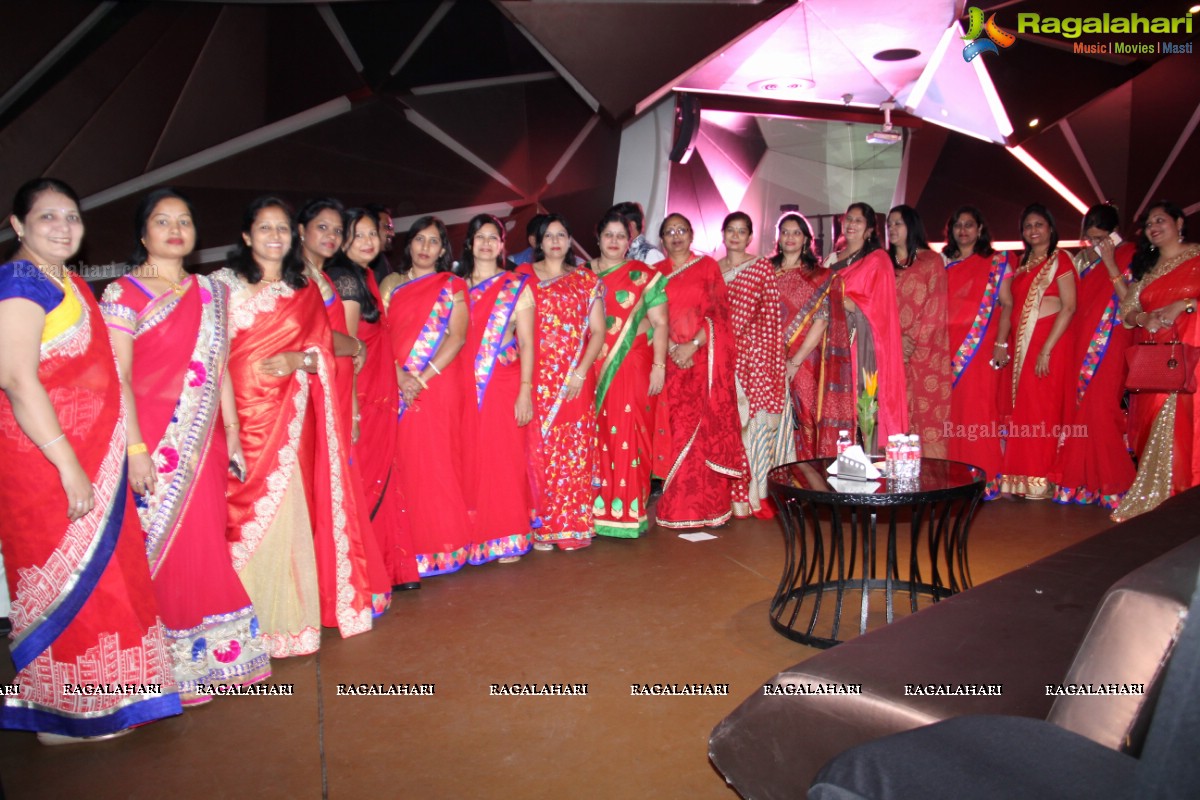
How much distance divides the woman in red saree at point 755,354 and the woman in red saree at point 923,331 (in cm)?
90

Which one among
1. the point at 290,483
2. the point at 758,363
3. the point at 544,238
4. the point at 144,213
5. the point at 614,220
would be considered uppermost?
the point at 614,220

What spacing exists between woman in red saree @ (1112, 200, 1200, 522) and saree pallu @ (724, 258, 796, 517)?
75.7 inches

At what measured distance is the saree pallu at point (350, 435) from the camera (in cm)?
321

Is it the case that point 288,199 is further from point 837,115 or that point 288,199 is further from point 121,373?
point 837,115

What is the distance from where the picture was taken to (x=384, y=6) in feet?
17.7

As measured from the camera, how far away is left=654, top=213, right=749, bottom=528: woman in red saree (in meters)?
4.64

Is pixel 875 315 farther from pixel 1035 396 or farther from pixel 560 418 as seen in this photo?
pixel 560 418

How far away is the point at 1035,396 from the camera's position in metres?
5.27

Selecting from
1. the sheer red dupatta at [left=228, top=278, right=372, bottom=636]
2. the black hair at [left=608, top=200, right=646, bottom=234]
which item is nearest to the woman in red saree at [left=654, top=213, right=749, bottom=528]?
the black hair at [left=608, top=200, right=646, bottom=234]

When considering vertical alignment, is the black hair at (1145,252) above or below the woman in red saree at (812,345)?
above

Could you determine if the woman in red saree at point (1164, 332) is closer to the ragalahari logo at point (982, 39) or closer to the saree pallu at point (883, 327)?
the saree pallu at point (883, 327)

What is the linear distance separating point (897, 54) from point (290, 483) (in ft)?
21.6

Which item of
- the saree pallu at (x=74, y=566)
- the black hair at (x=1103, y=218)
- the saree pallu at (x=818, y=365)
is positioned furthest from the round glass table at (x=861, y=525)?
the black hair at (x=1103, y=218)

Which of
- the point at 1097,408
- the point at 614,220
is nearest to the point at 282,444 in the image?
the point at 614,220
